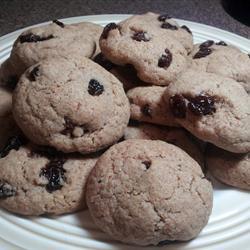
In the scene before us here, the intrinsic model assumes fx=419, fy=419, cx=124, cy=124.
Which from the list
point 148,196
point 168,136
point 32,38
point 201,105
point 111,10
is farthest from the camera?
point 111,10

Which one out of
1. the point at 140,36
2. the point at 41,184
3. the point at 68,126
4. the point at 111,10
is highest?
the point at 140,36

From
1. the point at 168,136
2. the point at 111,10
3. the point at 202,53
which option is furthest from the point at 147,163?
the point at 111,10

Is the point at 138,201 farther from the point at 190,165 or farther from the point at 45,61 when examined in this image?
the point at 45,61

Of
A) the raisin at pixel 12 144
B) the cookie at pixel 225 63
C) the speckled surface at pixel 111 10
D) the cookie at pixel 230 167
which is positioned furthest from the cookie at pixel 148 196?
the speckled surface at pixel 111 10

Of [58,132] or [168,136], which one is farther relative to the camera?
[168,136]

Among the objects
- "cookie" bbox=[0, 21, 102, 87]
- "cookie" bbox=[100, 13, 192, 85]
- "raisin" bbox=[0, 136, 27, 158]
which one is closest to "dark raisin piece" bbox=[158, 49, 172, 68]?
"cookie" bbox=[100, 13, 192, 85]

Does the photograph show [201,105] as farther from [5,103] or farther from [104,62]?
[5,103]

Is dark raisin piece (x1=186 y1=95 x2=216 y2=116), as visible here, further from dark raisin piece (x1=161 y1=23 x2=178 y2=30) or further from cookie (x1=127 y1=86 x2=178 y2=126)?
dark raisin piece (x1=161 y1=23 x2=178 y2=30)

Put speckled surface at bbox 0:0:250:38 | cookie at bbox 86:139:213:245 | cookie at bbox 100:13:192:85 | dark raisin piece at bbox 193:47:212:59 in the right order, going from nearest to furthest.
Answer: cookie at bbox 86:139:213:245 < cookie at bbox 100:13:192:85 < dark raisin piece at bbox 193:47:212:59 < speckled surface at bbox 0:0:250:38
